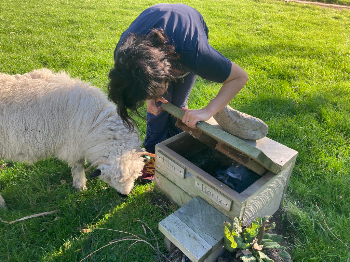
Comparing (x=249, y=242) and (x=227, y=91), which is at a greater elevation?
(x=227, y=91)

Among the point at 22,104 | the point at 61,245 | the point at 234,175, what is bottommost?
the point at 61,245

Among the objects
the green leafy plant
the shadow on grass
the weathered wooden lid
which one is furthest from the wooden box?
the shadow on grass

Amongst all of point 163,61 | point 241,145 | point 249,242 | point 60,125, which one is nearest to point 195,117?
point 241,145

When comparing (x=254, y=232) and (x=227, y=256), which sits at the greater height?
(x=254, y=232)

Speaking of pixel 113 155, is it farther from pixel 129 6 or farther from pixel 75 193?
pixel 129 6

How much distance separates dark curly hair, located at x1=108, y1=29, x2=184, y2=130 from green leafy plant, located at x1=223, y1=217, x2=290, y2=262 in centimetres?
93

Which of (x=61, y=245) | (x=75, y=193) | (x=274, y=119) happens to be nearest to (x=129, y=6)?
(x=274, y=119)

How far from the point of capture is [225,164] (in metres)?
2.35

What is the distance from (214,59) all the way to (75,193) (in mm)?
1798

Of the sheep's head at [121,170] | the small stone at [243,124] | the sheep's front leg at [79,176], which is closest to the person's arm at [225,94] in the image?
the small stone at [243,124]

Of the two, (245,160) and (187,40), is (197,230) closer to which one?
(245,160)

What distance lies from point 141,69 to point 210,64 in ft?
1.53

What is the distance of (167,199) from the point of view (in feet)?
7.72

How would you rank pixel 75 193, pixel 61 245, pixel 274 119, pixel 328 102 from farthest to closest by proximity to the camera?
1. pixel 328 102
2. pixel 274 119
3. pixel 75 193
4. pixel 61 245
